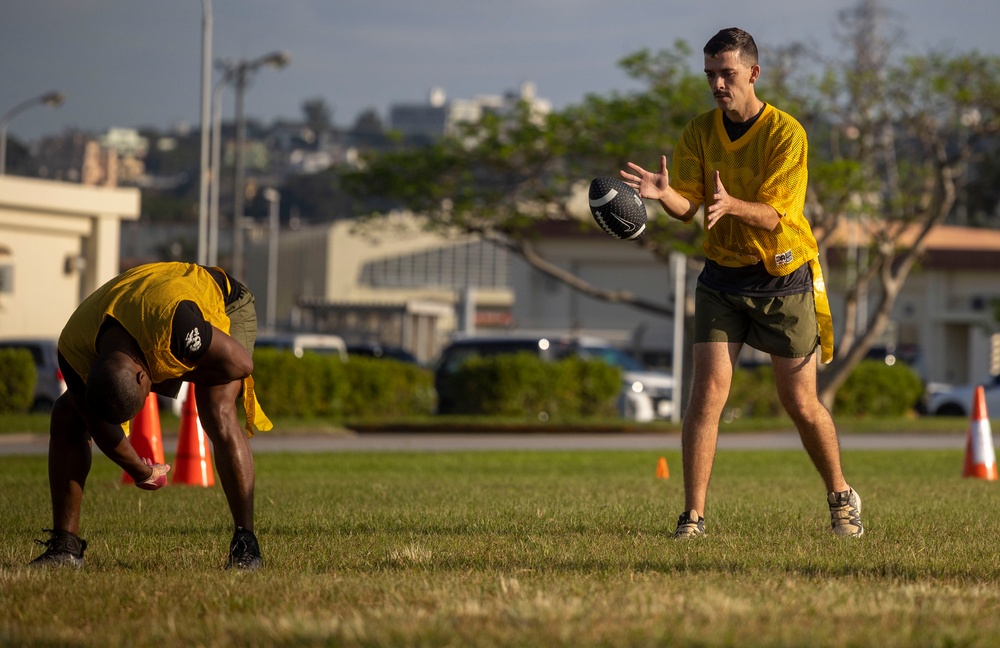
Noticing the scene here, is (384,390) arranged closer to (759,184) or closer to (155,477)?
(759,184)

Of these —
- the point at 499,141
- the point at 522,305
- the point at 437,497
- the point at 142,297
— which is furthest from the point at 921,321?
the point at 142,297

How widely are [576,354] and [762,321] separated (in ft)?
64.4

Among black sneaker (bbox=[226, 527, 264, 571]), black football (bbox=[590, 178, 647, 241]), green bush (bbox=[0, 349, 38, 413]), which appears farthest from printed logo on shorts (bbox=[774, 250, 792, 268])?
green bush (bbox=[0, 349, 38, 413])

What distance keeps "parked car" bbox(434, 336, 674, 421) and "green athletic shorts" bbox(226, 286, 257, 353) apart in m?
20.0

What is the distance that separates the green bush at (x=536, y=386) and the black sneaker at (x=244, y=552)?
1986 cm

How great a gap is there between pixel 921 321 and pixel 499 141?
30.3m

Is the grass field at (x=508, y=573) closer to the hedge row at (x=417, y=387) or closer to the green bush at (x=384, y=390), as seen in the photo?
the hedge row at (x=417, y=387)

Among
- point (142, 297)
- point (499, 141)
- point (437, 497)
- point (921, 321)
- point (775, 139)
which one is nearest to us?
point (142, 297)

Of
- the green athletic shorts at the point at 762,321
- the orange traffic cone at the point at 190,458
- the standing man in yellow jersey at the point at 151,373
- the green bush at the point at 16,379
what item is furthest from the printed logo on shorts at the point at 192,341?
the green bush at the point at 16,379

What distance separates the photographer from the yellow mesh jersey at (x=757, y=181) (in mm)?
6562

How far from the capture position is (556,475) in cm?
1300

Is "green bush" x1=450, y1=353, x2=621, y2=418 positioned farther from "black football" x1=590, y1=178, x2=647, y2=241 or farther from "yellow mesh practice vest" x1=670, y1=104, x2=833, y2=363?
"black football" x1=590, y1=178, x2=647, y2=241

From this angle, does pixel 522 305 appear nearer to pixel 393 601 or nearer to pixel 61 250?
pixel 61 250

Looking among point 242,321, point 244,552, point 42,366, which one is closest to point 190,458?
point 242,321
